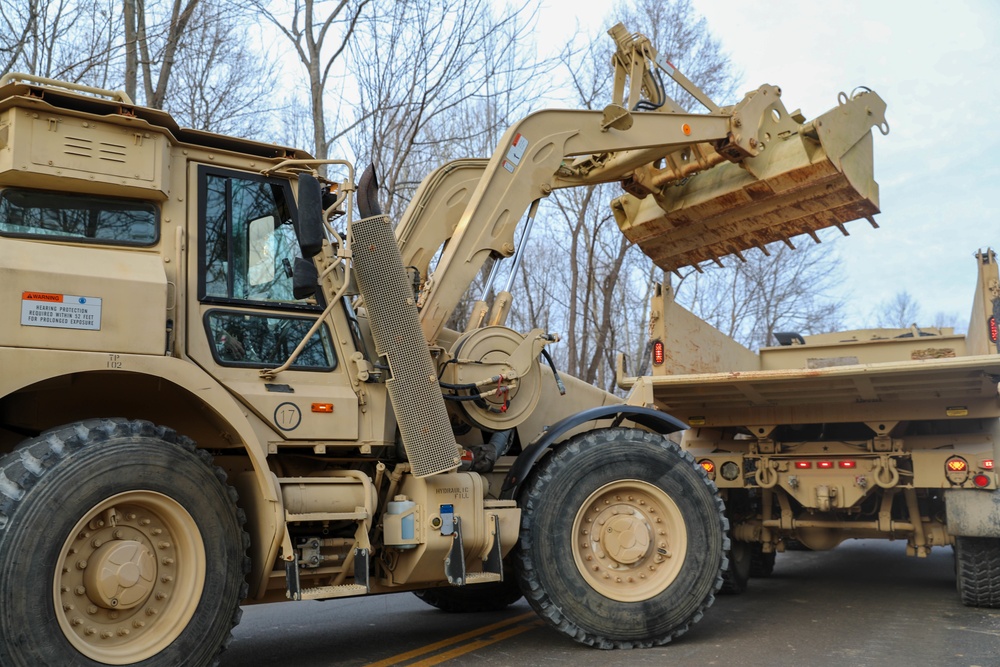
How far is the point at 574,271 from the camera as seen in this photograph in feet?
70.1

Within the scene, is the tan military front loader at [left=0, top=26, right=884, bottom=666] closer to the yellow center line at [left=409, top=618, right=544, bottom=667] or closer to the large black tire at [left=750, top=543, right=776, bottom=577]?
the yellow center line at [left=409, top=618, right=544, bottom=667]

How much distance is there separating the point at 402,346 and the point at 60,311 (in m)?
1.89

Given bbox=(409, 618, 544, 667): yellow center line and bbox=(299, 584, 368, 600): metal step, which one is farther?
bbox=(409, 618, 544, 667): yellow center line

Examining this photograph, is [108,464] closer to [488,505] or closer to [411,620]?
[488,505]

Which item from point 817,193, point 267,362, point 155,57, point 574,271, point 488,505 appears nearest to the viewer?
point 267,362

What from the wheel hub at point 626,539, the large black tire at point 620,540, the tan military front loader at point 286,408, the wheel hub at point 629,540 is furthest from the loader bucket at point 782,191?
the wheel hub at point 626,539

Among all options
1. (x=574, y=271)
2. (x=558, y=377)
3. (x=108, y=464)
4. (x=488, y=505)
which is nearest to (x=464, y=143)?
(x=574, y=271)

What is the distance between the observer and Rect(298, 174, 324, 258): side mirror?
4914mm

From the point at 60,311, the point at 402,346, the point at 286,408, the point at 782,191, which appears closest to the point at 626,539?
the point at 402,346

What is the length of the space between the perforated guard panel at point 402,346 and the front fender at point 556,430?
0.74 metres

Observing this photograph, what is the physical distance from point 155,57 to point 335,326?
1029cm

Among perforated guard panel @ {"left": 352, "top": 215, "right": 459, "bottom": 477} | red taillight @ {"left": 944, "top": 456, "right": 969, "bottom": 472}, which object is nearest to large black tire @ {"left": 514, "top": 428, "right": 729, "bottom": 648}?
perforated guard panel @ {"left": 352, "top": 215, "right": 459, "bottom": 477}

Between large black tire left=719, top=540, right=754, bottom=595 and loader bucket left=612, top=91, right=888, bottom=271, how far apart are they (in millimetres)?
2657

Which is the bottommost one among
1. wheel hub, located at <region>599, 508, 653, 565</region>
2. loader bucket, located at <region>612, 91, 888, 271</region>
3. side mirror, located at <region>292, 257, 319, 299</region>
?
wheel hub, located at <region>599, 508, 653, 565</region>
